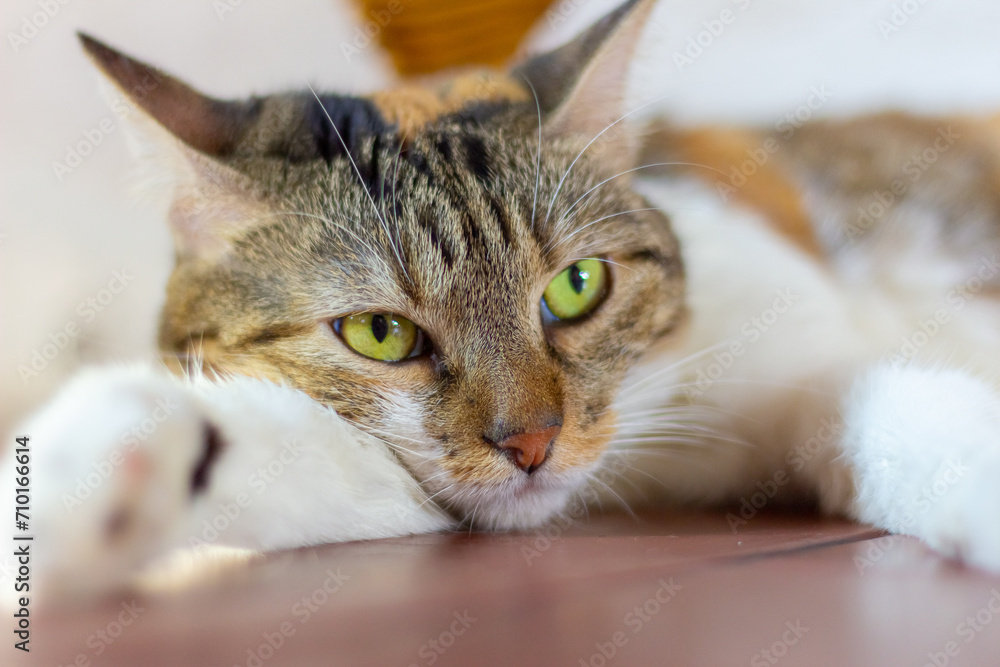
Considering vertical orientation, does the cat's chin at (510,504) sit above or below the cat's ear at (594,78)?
Result: below

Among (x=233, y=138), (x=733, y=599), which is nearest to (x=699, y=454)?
(x=733, y=599)

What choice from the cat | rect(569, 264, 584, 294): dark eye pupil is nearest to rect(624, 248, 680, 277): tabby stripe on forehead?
the cat

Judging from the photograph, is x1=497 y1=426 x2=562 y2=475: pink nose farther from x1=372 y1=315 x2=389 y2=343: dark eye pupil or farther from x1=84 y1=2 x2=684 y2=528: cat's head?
x1=372 y1=315 x2=389 y2=343: dark eye pupil

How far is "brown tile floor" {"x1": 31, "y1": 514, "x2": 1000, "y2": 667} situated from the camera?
55 centimetres

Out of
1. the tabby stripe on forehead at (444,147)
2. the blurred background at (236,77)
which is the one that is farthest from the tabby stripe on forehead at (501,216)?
the blurred background at (236,77)

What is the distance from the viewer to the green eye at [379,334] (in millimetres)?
1003

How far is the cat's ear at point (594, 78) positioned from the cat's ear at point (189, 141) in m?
0.55

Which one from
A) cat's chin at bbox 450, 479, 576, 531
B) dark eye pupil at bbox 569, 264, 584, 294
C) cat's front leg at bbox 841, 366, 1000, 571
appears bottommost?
cat's front leg at bbox 841, 366, 1000, 571

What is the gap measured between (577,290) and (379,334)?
348 millimetres

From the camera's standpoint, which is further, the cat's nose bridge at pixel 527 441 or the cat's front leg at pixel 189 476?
the cat's nose bridge at pixel 527 441

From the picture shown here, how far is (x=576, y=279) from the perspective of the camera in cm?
113

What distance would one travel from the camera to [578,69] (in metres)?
1.22

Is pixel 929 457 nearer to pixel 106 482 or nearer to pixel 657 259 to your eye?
pixel 657 259

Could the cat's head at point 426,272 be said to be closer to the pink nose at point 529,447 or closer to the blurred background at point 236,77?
the pink nose at point 529,447
